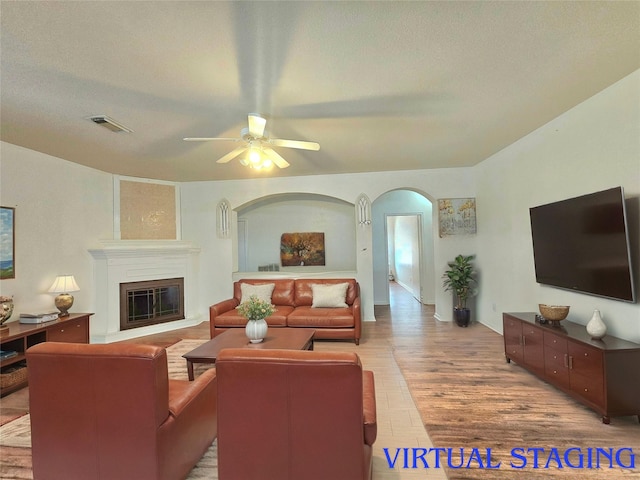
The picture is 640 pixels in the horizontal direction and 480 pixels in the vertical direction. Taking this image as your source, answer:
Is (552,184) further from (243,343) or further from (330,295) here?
(243,343)

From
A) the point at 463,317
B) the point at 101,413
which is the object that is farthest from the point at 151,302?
the point at 463,317

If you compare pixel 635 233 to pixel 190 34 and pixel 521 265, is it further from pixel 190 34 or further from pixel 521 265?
pixel 190 34

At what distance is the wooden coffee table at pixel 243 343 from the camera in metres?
3.03

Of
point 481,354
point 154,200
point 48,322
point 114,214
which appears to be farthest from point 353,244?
point 48,322

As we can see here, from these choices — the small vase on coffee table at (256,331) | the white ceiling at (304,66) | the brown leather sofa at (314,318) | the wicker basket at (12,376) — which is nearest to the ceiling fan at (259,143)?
Result: the white ceiling at (304,66)

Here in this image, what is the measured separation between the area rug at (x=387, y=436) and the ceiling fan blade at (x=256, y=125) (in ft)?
8.30

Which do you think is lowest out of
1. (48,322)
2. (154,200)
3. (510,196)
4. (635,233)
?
(48,322)

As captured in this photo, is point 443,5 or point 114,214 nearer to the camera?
point 443,5

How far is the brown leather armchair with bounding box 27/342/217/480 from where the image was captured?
1.56 m

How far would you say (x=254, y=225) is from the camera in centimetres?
718

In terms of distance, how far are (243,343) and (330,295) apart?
1870mm

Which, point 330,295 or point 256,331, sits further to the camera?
point 330,295

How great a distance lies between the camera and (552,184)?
→ 11.2 ft

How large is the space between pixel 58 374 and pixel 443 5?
2868mm
